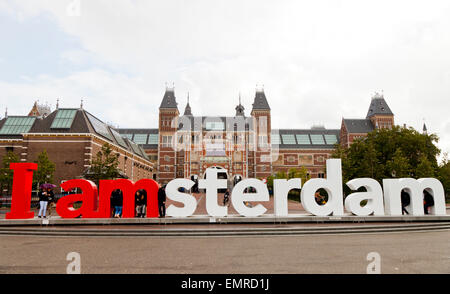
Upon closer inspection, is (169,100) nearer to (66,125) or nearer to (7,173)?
(66,125)

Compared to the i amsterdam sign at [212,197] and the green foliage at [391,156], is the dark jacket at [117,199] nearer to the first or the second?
the i amsterdam sign at [212,197]

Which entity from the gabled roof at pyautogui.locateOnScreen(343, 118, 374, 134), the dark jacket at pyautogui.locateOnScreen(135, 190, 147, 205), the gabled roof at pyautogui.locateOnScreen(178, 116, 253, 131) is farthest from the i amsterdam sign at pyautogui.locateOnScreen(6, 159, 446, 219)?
the gabled roof at pyautogui.locateOnScreen(343, 118, 374, 134)

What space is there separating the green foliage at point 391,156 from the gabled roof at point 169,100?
3734cm

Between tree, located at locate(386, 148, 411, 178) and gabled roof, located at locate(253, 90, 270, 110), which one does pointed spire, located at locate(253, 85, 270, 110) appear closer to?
gabled roof, located at locate(253, 90, 270, 110)

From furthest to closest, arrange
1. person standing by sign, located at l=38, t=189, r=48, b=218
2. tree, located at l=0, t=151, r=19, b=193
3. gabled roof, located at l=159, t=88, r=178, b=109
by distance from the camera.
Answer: gabled roof, located at l=159, t=88, r=178, b=109 → tree, located at l=0, t=151, r=19, b=193 → person standing by sign, located at l=38, t=189, r=48, b=218

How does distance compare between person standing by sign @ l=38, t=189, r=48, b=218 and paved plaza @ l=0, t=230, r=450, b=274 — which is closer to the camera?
paved plaza @ l=0, t=230, r=450, b=274

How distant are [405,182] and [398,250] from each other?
7.42 metres

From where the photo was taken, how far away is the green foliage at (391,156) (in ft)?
104

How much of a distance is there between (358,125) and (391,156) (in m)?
30.8

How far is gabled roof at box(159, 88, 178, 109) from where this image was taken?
2447 inches

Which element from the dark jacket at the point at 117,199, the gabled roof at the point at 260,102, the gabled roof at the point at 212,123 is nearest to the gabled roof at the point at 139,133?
the gabled roof at the point at 212,123

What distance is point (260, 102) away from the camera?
6322 cm

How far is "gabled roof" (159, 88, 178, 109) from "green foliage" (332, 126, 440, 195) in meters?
37.3
